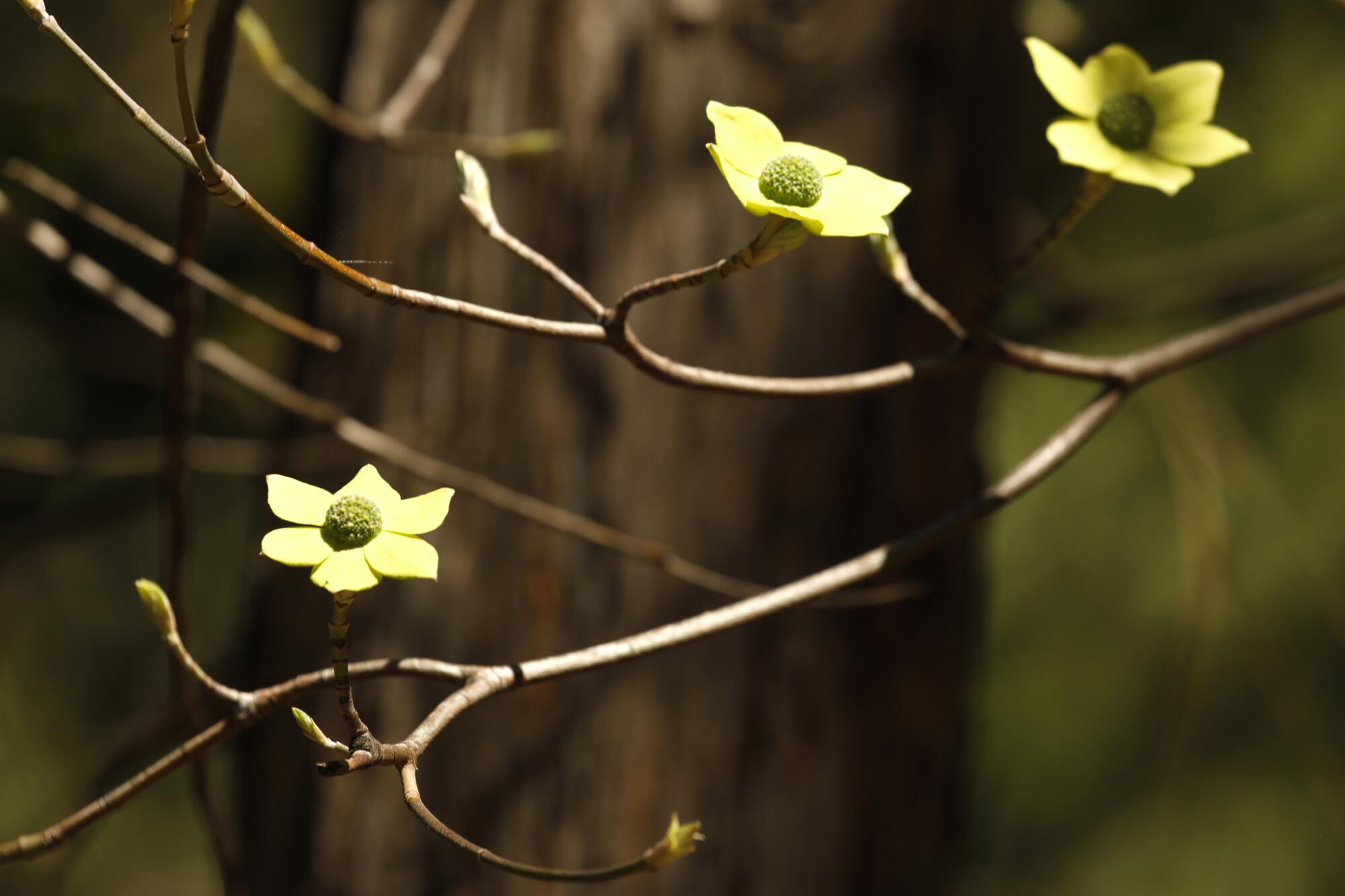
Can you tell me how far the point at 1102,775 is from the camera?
1.25 meters

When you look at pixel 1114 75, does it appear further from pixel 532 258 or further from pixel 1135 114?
pixel 532 258

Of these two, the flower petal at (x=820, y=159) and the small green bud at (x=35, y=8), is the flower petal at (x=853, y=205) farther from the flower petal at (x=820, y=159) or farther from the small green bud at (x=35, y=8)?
the small green bud at (x=35, y=8)

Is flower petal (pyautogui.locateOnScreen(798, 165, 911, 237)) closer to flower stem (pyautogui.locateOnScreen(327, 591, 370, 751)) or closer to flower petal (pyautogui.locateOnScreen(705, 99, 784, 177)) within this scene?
flower petal (pyautogui.locateOnScreen(705, 99, 784, 177))

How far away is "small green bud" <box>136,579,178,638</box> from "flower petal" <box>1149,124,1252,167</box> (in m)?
0.25

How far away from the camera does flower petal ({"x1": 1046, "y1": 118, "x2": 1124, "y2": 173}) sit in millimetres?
220

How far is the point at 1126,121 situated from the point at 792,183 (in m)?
0.10

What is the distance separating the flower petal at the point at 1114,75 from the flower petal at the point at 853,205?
8cm

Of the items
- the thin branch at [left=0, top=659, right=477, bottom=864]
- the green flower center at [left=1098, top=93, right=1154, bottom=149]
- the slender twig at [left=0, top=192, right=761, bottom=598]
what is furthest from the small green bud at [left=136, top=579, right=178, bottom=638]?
the green flower center at [left=1098, top=93, right=1154, bottom=149]

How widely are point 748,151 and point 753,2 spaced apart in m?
0.42

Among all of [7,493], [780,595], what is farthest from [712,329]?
[7,493]

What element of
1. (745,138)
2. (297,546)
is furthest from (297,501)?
(745,138)

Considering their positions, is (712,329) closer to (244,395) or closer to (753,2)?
(753,2)

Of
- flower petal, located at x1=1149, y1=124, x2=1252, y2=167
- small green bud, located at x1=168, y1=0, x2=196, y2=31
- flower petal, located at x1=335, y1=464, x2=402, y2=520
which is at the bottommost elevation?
flower petal, located at x1=335, y1=464, x2=402, y2=520

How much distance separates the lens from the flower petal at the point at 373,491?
0.20m
